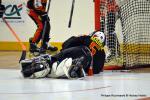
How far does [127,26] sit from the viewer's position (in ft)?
20.3

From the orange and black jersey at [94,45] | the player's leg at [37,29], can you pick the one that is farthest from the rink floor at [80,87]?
the player's leg at [37,29]

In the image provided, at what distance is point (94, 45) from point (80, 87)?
98 cm

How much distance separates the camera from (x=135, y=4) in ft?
19.8

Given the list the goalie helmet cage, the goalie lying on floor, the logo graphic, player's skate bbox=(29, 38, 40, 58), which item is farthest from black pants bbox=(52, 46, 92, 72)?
the logo graphic

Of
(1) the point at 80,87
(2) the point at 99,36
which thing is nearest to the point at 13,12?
(2) the point at 99,36

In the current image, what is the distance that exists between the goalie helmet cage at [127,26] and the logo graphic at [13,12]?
3.54 m

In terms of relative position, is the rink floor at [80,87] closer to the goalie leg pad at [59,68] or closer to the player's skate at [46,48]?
the goalie leg pad at [59,68]

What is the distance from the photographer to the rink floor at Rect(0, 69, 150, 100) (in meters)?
3.98

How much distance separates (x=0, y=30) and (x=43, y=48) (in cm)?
200

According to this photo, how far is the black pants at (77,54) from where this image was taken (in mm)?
5129

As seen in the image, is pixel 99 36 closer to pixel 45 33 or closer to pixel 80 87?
pixel 80 87

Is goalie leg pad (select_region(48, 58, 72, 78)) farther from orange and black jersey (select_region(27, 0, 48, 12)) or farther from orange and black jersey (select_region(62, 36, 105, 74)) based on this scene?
orange and black jersey (select_region(27, 0, 48, 12))

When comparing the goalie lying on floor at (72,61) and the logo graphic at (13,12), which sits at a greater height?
the logo graphic at (13,12)

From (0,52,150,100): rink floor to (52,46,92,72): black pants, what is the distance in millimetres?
180
